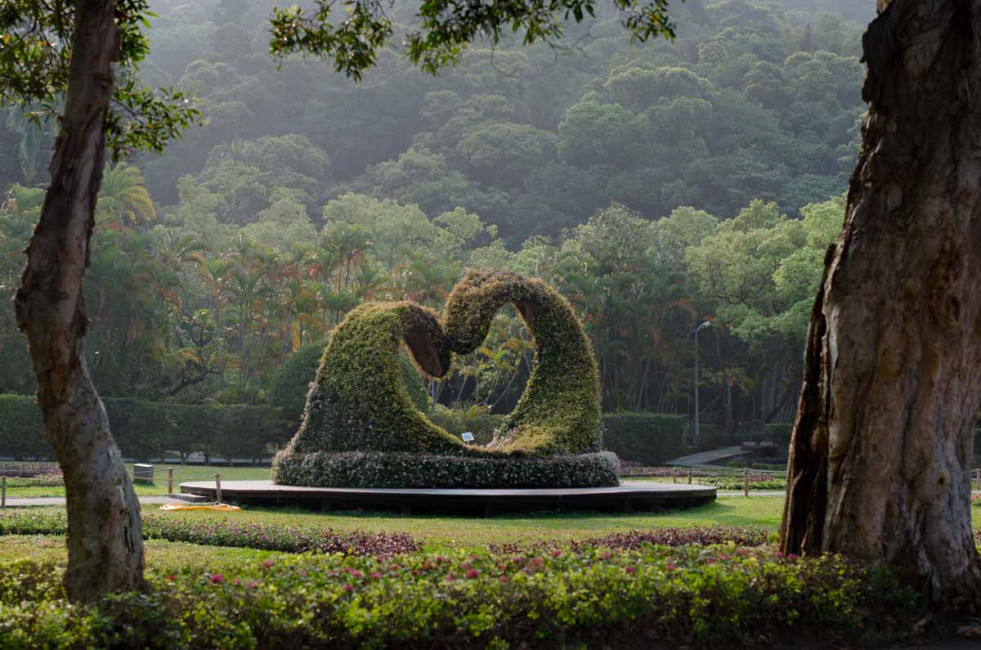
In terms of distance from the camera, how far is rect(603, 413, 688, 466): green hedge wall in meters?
39.6

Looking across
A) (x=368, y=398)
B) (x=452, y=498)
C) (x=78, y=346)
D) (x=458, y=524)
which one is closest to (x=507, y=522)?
(x=458, y=524)

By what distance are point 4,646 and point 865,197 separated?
6433 millimetres

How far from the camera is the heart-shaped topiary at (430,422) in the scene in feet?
55.5

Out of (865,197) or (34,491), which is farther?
(34,491)

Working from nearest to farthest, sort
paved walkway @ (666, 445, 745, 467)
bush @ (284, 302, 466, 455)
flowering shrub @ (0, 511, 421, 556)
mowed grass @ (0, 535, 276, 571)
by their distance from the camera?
mowed grass @ (0, 535, 276, 571) → flowering shrub @ (0, 511, 421, 556) → bush @ (284, 302, 466, 455) → paved walkway @ (666, 445, 745, 467)

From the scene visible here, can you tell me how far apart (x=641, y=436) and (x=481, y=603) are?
34653mm

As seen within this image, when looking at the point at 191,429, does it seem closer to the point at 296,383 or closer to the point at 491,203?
the point at 296,383

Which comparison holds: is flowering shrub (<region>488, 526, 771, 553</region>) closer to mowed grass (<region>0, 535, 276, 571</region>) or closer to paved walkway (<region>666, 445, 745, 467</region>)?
mowed grass (<region>0, 535, 276, 571</region>)

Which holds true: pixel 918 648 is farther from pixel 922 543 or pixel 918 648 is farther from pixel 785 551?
pixel 785 551

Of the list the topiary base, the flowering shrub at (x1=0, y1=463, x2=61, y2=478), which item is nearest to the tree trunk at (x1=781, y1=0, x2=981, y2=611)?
the topiary base

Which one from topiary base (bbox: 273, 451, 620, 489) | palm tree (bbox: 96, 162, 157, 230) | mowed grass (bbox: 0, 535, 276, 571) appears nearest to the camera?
mowed grass (bbox: 0, 535, 276, 571)

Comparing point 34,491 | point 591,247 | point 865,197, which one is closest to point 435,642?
point 865,197

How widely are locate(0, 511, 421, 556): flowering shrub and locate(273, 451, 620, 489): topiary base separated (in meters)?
4.03

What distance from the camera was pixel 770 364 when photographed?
157 feet
